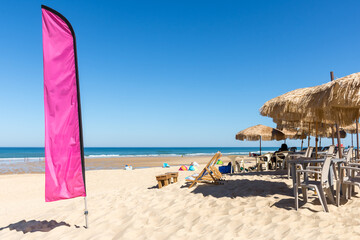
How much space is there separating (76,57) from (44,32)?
56 centimetres

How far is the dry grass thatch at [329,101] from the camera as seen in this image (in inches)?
149

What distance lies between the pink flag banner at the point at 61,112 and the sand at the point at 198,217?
0.83 metres

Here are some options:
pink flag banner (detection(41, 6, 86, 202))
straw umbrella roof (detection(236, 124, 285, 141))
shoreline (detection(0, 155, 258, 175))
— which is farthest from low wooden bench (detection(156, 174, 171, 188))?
shoreline (detection(0, 155, 258, 175))

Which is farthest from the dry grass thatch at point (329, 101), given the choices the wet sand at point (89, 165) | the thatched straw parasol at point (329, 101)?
the wet sand at point (89, 165)

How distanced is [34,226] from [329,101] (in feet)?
17.8

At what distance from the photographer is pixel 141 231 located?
12.1 feet

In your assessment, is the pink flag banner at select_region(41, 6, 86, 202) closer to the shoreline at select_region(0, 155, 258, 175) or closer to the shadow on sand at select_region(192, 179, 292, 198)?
the shadow on sand at select_region(192, 179, 292, 198)

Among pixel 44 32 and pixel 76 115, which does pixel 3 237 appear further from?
pixel 44 32

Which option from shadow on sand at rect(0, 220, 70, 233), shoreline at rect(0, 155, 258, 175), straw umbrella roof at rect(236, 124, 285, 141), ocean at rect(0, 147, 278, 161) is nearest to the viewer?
shadow on sand at rect(0, 220, 70, 233)

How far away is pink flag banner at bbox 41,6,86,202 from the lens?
3650 millimetres

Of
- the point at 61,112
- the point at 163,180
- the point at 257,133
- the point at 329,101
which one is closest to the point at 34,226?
the point at 61,112

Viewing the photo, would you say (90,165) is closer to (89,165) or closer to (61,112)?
(89,165)

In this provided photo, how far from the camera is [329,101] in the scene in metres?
3.90

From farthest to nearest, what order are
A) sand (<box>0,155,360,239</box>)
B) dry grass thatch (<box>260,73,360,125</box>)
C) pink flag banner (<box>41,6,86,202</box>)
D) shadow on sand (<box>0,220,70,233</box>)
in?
1. shadow on sand (<box>0,220,70,233</box>)
2. dry grass thatch (<box>260,73,360,125</box>)
3. pink flag banner (<box>41,6,86,202</box>)
4. sand (<box>0,155,360,239</box>)
